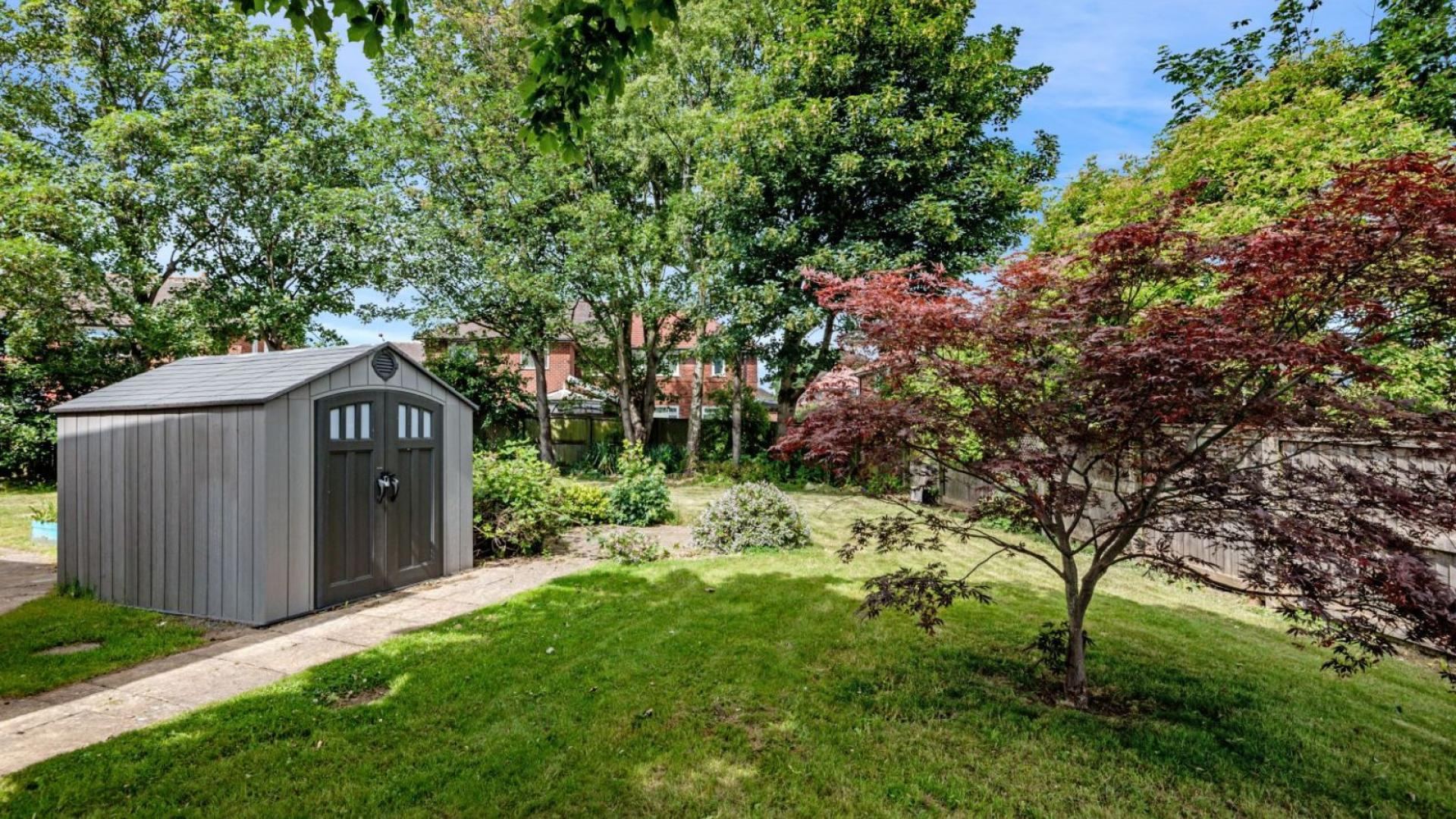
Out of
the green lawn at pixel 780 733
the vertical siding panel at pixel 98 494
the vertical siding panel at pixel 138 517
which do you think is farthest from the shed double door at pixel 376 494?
the vertical siding panel at pixel 98 494

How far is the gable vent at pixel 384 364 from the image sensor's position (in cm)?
546

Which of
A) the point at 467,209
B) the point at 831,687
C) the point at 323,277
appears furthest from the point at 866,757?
the point at 323,277

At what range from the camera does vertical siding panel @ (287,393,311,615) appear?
15.5ft

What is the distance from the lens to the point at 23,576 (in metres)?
6.20

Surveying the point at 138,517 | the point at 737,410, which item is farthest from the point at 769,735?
the point at 737,410

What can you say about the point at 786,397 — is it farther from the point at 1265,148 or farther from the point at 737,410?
the point at 1265,148

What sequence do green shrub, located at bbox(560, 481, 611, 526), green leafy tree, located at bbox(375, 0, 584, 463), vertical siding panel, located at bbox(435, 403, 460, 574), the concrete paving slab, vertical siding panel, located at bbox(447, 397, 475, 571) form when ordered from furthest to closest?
green leafy tree, located at bbox(375, 0, 584, 463)
green shrub, located at bbox(560, 481, 611, 526)
vertical siding panel, located at bbox(447, 397, 475, 571)
vertical siding panel, located at bbox(435, 403, 460, 574)
the concrete paving slab

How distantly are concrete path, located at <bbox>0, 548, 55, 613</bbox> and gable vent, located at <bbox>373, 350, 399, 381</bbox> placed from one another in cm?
353

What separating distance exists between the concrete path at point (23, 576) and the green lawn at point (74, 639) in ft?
0.81

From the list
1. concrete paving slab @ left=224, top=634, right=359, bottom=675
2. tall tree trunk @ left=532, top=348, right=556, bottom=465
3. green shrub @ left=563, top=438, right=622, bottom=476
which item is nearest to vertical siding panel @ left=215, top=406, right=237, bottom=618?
concrete paving slab @ left=224, top=634, right=359, bottom=675

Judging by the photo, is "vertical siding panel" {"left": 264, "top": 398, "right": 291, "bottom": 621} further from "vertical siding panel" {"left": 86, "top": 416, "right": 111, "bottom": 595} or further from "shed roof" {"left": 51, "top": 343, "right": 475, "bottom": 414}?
"vertical siding panel" {"left": 86, "top": 416, "right": 111, "bottom": 595}

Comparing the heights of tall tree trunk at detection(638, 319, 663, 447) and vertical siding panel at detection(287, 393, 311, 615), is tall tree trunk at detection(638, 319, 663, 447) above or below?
above

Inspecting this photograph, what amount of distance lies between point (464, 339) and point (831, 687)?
17.3 m

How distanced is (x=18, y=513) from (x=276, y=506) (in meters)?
9.88
